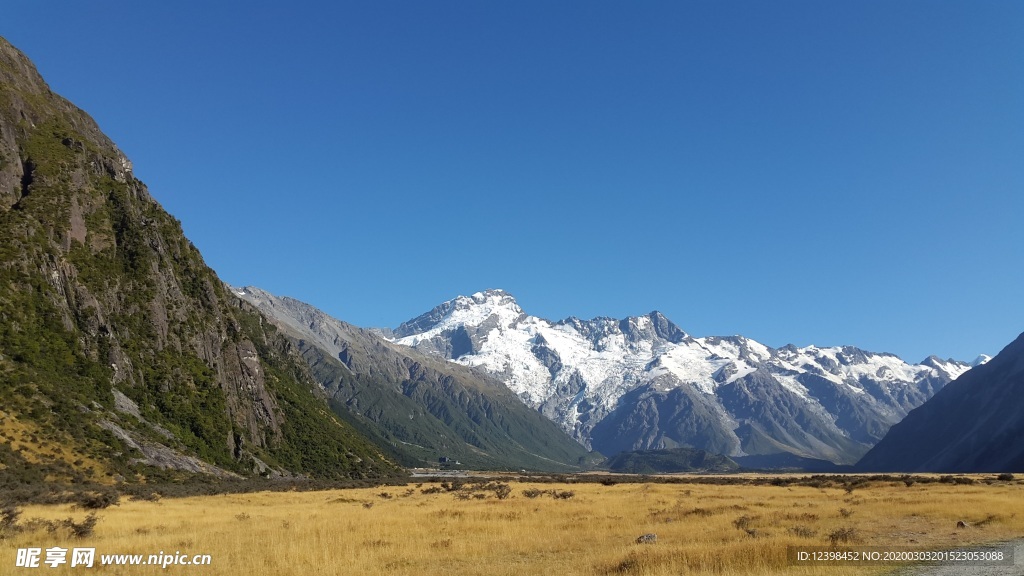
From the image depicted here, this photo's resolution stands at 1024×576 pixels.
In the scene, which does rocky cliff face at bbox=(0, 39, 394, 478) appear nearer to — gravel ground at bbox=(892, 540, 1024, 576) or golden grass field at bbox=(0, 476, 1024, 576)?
golden grass field at bbox=(0, 476, 1024, 576)

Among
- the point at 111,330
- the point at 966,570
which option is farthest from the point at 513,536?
the point at 111,330

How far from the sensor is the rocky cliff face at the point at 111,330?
277 ft

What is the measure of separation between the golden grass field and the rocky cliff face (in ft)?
156

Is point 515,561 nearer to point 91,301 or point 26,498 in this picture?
point 26,498

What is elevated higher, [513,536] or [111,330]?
[111,330]

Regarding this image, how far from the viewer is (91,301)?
347 ft

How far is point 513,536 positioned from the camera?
1209 inches

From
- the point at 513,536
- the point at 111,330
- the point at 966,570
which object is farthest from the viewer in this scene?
the point at 111,330

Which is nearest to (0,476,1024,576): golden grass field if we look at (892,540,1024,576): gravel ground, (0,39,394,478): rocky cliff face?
(892,540,1024,576): gravel ground

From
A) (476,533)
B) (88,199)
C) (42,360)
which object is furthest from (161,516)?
(88,199)

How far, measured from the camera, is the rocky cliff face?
84500 mm

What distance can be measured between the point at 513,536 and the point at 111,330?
103m

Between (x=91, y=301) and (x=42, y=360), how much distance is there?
19.2 m

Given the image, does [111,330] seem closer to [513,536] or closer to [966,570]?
[513,536]
